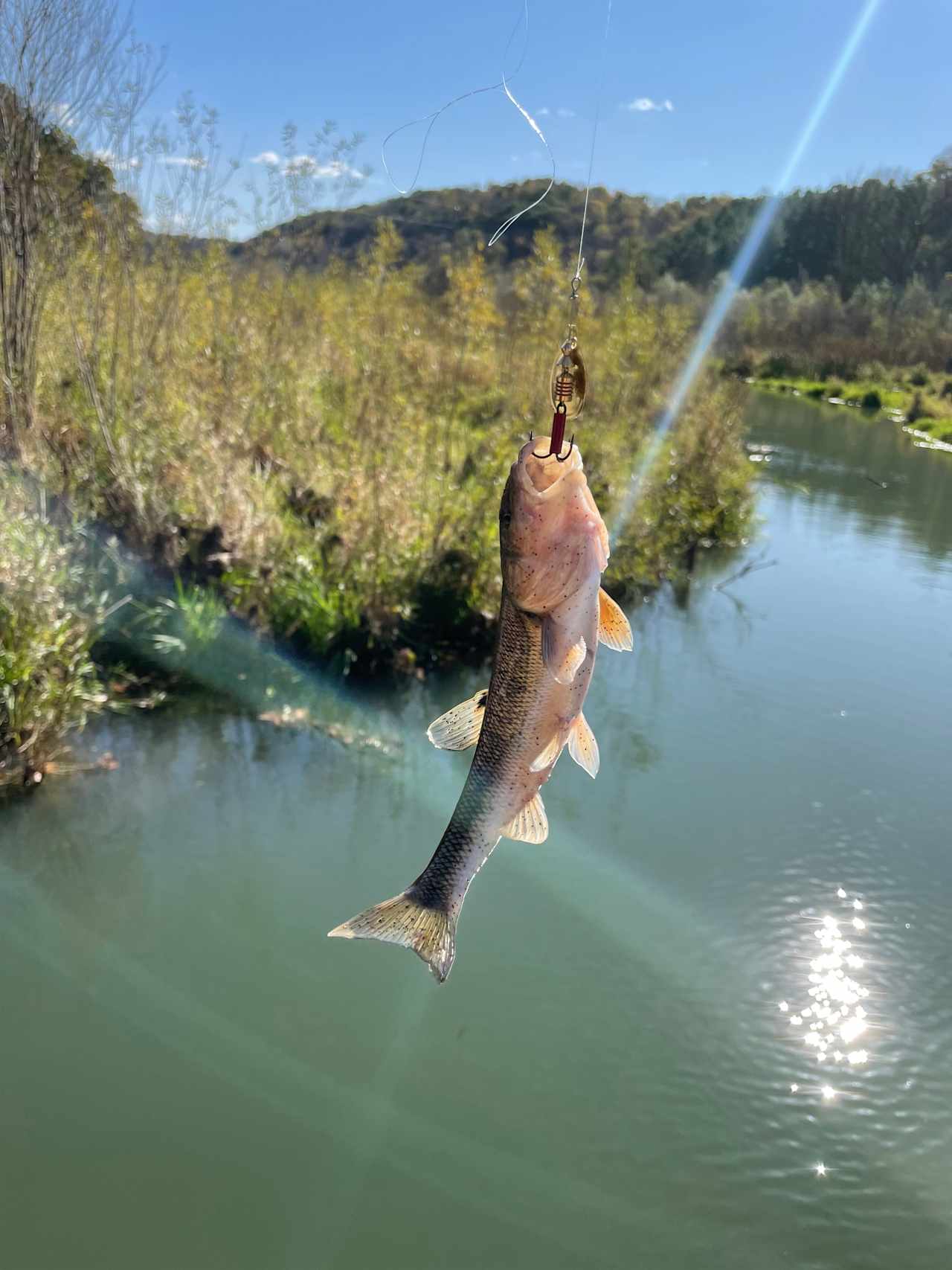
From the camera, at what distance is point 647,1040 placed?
513 cm

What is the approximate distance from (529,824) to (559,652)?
0.38 m

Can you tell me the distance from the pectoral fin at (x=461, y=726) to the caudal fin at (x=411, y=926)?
29 centimetres

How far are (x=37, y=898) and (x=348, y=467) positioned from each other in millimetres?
5067

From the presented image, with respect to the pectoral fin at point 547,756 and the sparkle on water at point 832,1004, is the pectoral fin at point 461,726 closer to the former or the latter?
the pectoral fin at point 547,756

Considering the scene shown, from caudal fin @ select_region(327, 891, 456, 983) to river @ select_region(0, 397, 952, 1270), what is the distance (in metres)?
3.03

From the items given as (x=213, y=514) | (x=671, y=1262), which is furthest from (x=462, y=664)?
(x=671, y=1262)

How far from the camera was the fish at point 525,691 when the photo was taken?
5.22 feet

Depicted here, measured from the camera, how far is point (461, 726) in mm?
1831

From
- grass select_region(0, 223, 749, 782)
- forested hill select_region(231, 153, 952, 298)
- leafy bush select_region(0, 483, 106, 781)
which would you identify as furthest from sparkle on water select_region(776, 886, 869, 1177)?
forested hill select_region(231, 153, 952, 298)

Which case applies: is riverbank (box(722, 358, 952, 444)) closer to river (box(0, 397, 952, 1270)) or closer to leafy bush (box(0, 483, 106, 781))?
river (box(0, 397, 952, 1270))

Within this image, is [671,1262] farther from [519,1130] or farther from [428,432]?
[428,432]

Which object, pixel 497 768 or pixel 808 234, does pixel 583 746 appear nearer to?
pixel 497 768

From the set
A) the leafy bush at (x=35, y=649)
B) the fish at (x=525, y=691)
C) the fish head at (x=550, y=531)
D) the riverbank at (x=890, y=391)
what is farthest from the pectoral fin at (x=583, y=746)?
the riverbank at (x=890, y=391)

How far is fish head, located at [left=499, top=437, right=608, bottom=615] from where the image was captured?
1.58 m
